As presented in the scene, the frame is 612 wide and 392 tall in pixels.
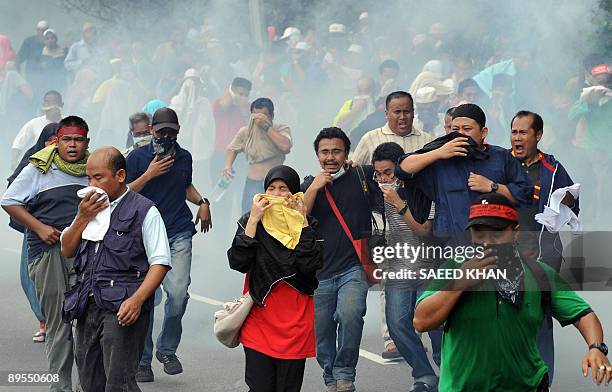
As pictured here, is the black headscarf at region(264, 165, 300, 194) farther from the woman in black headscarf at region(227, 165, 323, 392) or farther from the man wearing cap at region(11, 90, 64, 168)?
the man wearing cap at region(11, 90, 64, 168)

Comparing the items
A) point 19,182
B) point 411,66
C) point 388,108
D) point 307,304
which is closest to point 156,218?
point 307,304

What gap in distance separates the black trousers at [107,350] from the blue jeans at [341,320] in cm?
161

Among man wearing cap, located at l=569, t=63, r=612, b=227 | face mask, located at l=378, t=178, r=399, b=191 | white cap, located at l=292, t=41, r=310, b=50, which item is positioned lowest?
face mask, located at l=378, t=178, r=399, b=191

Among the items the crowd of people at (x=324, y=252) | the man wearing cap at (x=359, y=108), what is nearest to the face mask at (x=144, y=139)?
the crowd of people at (x=324, y=252)

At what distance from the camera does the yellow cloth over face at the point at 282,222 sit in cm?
618

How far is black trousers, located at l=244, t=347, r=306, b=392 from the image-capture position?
20.1 ft

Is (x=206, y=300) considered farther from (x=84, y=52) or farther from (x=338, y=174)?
(x=84, y=52)

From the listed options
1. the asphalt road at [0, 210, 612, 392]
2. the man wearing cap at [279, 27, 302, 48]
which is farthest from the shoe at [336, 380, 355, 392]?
the man wearing cap at [279, 27, 302, 48]

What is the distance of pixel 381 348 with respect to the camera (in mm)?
9211

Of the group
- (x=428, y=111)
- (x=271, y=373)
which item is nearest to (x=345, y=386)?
(x=271, y=373)

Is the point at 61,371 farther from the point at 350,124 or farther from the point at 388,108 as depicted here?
the point at 350,124

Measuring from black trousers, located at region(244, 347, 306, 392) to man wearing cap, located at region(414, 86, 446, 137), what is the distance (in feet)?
24.5

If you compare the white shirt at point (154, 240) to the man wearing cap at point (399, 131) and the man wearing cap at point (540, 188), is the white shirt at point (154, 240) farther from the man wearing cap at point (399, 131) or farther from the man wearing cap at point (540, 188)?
the man wearing cap at point (399, 131)

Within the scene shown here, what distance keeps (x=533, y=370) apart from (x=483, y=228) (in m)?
0.54
